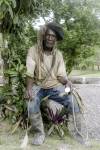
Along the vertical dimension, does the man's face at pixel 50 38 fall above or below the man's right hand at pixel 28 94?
above

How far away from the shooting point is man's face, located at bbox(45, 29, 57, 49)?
14.7 feet

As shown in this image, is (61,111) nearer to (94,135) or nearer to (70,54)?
(94,135)

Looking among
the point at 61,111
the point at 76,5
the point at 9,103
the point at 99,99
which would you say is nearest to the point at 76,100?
the point at 61,111

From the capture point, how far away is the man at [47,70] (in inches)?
175

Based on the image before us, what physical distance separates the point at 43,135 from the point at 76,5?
4.32m

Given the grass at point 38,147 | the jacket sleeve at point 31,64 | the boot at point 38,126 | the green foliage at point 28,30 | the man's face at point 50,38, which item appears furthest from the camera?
the green foliage at point 28,30

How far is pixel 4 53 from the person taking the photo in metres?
5.11

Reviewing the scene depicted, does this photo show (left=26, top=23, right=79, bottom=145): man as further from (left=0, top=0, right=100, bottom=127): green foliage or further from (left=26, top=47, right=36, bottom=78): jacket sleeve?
(left=0, top=0, right=100, bottom=127): green foliage

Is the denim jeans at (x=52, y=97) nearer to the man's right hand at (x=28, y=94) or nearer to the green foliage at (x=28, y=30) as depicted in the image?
the man's right hand at (x=28, y=94)

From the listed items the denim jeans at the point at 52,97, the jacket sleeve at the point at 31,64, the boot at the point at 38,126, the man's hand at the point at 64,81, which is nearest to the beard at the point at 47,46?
the jacket sleeve at the point at 31,64

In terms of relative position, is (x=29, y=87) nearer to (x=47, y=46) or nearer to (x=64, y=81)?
(x=64, y=81)

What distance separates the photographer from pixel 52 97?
4.60m

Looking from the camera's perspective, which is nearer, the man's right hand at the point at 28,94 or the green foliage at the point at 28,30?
the man's right hand at the point at 28,94

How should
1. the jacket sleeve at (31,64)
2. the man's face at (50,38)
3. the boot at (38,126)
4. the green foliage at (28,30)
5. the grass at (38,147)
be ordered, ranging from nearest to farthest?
the grass at (38,147)
the boot at (38,126)
the jacket sleeve at (31,64)
the man's face at (50,38)
the green foliage at (28,30)
